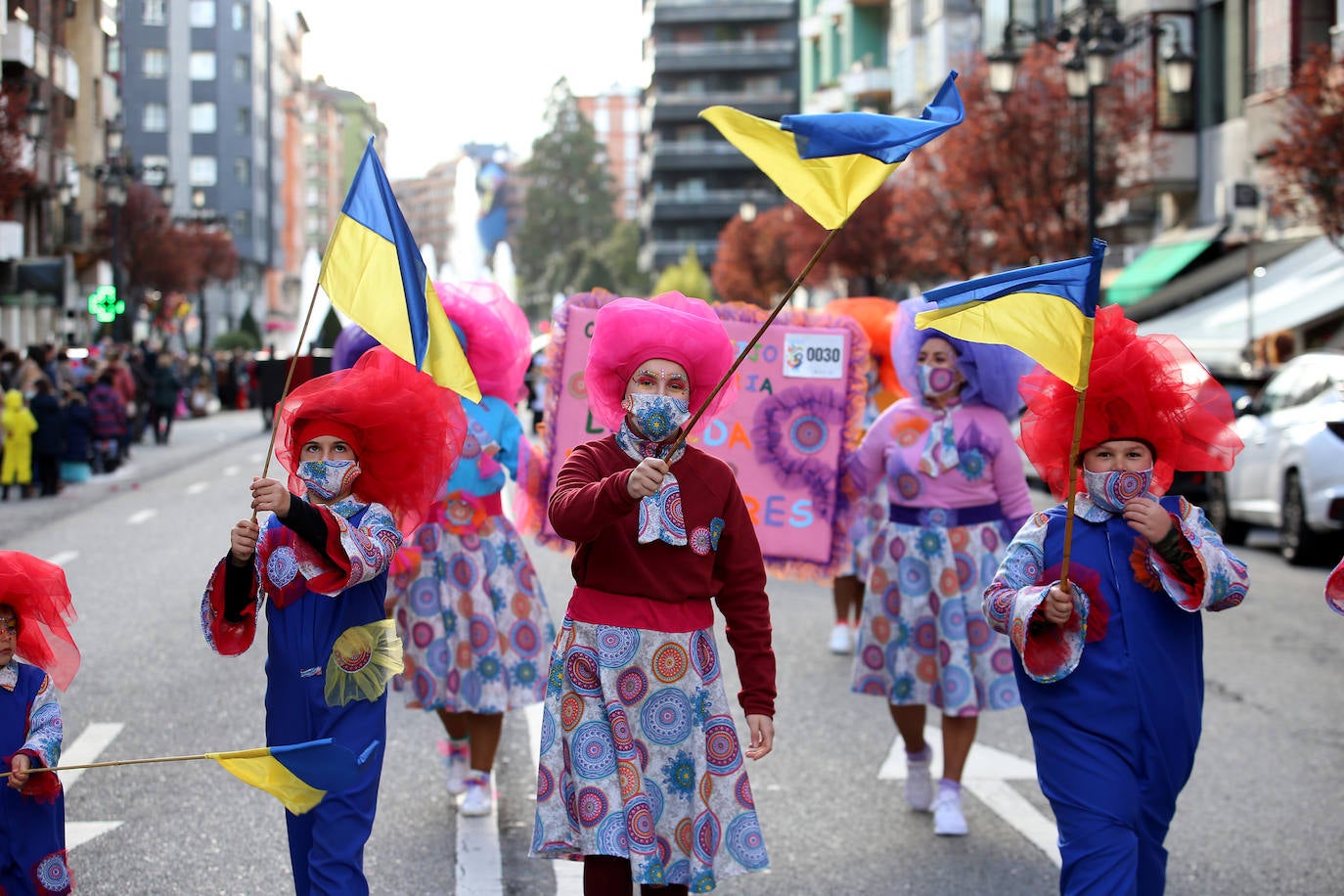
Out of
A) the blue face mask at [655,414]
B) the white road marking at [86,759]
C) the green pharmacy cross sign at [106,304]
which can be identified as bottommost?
the white road marking at [86,759]

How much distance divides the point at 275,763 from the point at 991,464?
10.7 ft

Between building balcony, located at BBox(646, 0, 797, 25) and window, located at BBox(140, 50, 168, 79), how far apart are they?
118 feet

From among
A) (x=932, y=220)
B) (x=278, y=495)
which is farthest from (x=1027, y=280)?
(x=932, y=220)

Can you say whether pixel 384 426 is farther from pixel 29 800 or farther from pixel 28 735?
pixel 29 800

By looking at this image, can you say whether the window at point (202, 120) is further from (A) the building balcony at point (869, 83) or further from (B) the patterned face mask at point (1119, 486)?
(B) the patterned face mask at point (1119, 486)

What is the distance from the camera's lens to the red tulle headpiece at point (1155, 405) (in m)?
4.52

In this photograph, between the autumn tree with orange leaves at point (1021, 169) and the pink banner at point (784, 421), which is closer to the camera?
the pink banner at point (784, 421)

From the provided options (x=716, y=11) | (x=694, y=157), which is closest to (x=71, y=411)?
(x=694, y=157)

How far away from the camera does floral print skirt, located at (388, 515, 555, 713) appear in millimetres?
6508

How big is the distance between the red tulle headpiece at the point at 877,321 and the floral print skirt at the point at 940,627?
2.88 metres

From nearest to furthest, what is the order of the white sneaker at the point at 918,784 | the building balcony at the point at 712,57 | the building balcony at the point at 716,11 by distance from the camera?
the white sneaker at the point at 918,784
the building balcony at the point at 712,57
the building balcony at the point at 716,11

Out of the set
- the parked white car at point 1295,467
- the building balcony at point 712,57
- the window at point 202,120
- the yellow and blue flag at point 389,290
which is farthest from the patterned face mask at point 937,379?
the building balcony at point 712,57

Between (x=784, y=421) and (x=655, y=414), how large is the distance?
3243 mm

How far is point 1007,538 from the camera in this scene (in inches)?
266
